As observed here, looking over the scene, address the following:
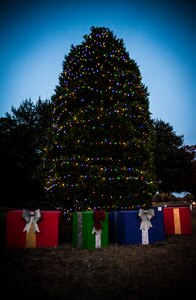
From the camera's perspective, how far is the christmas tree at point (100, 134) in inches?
379

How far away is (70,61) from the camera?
11742mm

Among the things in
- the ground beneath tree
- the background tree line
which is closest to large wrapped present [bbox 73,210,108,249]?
the ground beneath tree

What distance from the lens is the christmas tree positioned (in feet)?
31.6

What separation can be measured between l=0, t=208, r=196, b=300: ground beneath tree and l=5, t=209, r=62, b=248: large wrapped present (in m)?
0.33

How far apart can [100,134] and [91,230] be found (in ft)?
17.6

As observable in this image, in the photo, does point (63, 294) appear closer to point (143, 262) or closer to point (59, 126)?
point (143, 262)

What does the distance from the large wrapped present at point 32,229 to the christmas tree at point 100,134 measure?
3806 millimetres

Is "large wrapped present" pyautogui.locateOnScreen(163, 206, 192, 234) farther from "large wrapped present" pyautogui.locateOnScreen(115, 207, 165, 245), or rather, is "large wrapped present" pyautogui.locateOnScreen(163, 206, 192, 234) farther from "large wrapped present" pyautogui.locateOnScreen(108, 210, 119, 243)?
"large wrapped present" pyautogui.locateOnScreen(108, 210, 119, 243)

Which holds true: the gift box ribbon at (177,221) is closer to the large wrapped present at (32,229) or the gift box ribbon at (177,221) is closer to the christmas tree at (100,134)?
the christmas tree at (100,134)

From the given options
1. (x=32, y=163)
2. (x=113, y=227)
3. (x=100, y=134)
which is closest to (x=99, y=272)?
(x=113, y=227)

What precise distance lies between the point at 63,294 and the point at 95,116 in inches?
328

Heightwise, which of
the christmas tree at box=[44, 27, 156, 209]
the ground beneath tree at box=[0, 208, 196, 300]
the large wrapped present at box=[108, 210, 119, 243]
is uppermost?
the christmas tree at box=[44, 27, 156, 209]

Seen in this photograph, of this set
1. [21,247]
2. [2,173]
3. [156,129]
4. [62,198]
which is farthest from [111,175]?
[156,129]

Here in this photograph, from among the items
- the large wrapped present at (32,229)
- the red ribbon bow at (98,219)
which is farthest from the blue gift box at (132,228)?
the large wrapped present at (32,229)
